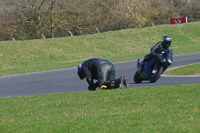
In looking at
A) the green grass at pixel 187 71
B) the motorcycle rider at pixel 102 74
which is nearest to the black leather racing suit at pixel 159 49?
the motorcycle rider at pixel 102 74

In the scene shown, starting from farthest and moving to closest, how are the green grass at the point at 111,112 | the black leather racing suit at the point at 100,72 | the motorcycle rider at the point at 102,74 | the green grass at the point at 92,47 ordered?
the green grass at the point at 92,47, the black leather racing suit at the point at 100,72, the motorcycle rider at the point at 102,74, the green grass at the point at 111,112

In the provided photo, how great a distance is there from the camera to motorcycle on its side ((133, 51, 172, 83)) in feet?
49.3

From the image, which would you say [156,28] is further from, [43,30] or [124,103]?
[124,103]

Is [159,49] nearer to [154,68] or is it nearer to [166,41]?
[166,41]

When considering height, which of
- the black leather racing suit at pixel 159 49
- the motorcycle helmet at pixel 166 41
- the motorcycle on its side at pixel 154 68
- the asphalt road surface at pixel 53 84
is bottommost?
the asphalt road surface at pixel 53 84

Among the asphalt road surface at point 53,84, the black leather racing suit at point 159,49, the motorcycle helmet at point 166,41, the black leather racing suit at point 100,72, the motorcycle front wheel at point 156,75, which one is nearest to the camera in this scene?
the black leather racing suit at point 100,72

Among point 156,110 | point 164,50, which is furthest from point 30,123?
point 164,50

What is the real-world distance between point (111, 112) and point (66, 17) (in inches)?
1848

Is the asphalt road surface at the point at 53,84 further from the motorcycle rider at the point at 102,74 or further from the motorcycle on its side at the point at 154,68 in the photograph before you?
the motorcycle rider at the point at 102,74

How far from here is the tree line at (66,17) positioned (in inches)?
2094

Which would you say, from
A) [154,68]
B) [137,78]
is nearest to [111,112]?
[154,68]

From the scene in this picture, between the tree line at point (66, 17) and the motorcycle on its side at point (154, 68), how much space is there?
35.4 metres

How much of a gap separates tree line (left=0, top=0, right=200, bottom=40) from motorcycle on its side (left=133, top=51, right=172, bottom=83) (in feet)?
116

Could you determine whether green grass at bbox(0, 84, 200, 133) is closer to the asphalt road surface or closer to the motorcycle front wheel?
the motorcycle front wheel
